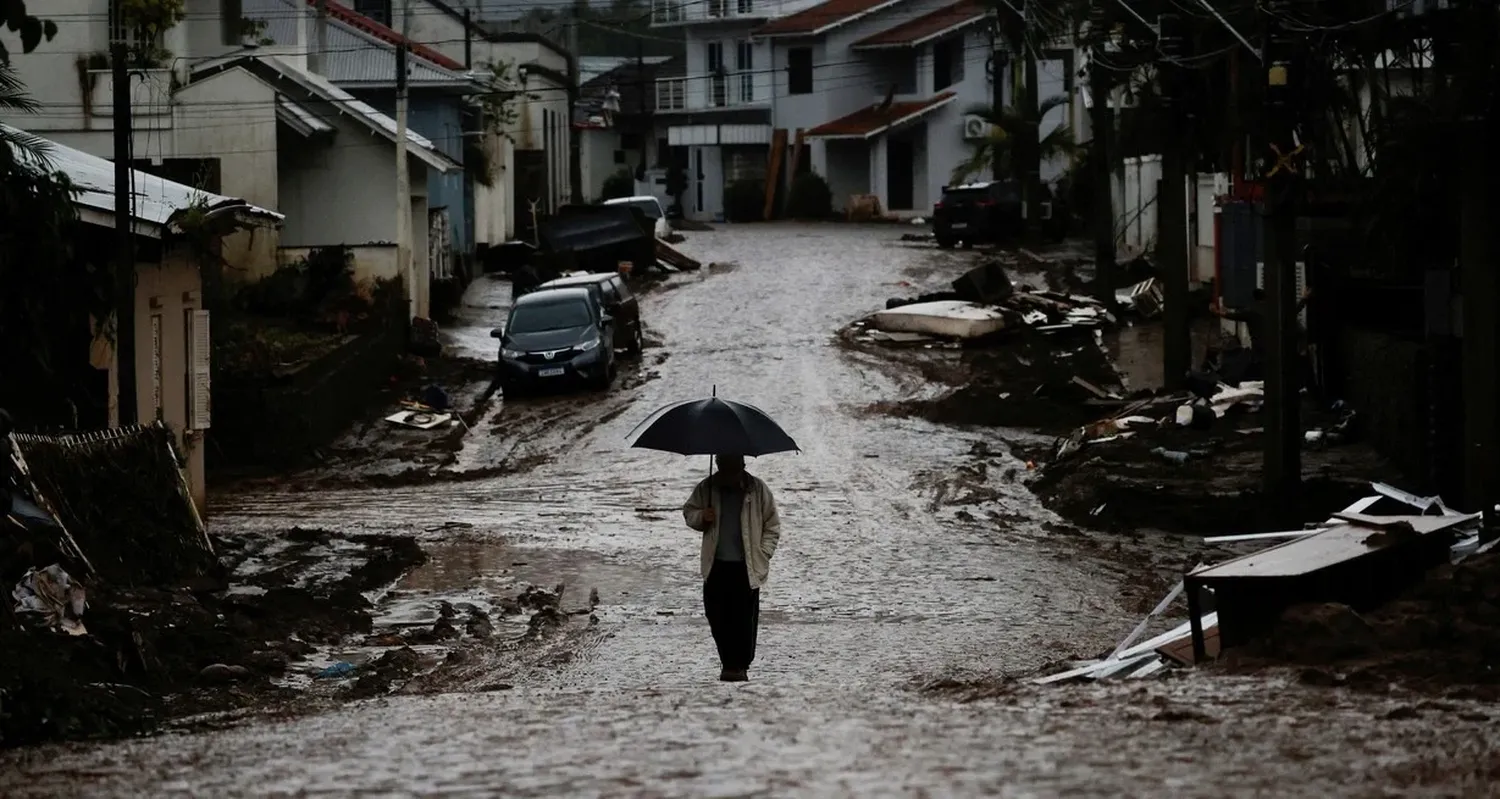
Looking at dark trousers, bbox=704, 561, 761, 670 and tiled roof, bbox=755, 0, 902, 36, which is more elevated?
tiled roof, bbox=755, 0, 902, 36

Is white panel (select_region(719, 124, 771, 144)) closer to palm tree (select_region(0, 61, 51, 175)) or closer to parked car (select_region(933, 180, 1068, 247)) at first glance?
parked car (select_region(933, 180, 1068, 247))

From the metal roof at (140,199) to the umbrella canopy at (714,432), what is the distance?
7.60 metres

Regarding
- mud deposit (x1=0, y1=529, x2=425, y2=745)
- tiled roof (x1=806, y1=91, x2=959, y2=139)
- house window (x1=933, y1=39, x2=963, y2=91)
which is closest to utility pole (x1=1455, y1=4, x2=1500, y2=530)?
mud deposit (x1=0, y1=529, x2=425, y2=745)

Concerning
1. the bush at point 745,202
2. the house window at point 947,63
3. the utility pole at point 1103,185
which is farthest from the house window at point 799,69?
the utility pole at point 1103,185

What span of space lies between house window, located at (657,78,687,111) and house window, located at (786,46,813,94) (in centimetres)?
788

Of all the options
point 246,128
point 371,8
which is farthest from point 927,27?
point 246,128

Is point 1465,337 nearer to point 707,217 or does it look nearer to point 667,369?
point 667,369

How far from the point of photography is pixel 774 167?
260 feet

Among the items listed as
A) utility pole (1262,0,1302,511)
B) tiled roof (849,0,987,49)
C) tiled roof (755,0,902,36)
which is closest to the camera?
utility pole (1262,0,1302,511)

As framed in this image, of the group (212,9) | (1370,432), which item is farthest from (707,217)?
(1370,432)

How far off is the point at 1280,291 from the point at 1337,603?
9.10 meters

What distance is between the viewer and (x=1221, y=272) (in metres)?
34.4

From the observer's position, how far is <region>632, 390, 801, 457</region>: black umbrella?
12.5m

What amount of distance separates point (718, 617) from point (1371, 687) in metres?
4.17
